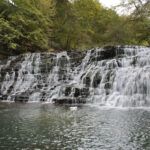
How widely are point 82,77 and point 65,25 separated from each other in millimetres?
16387

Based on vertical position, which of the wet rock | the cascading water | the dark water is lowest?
the dark water

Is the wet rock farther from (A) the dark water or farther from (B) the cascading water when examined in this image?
(A) the dark water

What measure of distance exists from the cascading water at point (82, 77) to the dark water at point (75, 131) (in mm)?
6631

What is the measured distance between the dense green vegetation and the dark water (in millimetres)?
19864

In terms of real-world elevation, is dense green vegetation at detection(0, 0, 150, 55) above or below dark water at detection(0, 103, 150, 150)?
above

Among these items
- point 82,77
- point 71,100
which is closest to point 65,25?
point 82,77

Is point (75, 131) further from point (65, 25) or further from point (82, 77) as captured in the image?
point (65, 25)

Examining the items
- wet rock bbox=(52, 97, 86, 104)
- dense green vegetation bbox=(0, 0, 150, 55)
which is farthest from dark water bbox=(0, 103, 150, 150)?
dense green vegetation bbox=(0, 0, 150, 55)

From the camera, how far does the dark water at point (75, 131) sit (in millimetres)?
12148

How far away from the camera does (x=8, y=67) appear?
1356 inches

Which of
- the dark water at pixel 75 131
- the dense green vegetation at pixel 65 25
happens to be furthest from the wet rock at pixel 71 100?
the dense green vegetation at pixel 65 25

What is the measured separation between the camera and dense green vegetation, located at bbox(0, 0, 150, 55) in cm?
3966

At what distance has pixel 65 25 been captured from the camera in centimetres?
4512

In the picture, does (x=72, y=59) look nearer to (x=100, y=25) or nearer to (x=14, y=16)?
(x=14, y=16)
